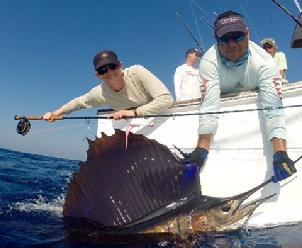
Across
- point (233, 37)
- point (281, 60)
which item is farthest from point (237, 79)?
point (281, 60)

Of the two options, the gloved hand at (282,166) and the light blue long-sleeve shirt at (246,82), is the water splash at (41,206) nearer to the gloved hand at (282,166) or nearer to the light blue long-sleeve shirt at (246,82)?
the light blue long-sleeve shirt at (246,82)

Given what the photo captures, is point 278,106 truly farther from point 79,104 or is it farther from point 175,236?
point 79,104

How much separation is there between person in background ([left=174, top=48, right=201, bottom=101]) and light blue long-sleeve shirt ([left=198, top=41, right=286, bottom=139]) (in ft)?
6.10

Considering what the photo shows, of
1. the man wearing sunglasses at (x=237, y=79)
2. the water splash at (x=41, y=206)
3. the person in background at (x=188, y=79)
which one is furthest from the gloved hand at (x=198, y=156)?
the person in background at (x=188, y=79)

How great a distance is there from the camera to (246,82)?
351 cm

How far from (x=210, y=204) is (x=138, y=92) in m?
1.42

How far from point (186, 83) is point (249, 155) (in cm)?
244

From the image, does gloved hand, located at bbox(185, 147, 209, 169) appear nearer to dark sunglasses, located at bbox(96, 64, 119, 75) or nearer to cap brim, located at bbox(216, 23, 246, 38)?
cap brim, located at bbox(216, 23, 246, 38)

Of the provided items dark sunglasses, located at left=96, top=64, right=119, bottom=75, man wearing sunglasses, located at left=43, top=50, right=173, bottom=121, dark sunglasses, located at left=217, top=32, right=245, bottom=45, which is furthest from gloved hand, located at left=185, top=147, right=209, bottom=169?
dark sunglasses, located at left=96, top=64, right=119, bottom=75

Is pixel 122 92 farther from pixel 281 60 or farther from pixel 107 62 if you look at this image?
pixel 281 60

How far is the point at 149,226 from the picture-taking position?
3.14 m

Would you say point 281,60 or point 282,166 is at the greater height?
point 281,60

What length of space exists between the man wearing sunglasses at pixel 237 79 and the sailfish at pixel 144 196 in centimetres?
33

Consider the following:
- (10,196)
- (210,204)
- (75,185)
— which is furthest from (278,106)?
(10,196)
